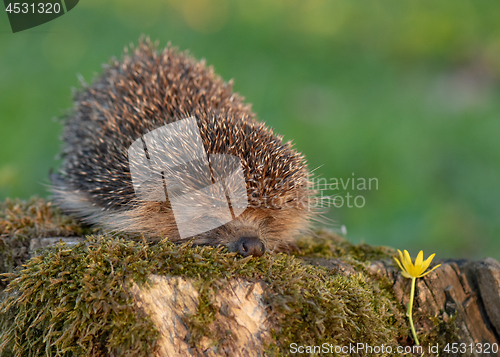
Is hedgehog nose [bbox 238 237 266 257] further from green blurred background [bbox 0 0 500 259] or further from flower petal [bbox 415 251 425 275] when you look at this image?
green blurred background [bbox 0 0 500 259]

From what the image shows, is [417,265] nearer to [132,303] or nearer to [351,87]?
[132,303]

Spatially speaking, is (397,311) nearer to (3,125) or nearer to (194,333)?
(194,333)

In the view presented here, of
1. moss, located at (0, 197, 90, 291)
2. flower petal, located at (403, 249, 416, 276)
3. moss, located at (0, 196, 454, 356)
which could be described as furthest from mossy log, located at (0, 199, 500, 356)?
moss, located at (0, 197, 90, 291)

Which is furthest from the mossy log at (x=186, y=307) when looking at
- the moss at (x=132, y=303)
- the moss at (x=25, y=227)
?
the moss at (x=25, y=227)

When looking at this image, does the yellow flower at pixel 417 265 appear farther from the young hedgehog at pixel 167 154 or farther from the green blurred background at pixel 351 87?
the green blurred background at pixel 351 87

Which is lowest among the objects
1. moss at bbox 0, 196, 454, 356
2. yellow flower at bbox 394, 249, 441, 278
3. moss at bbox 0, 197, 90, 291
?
yellow flower at bbox 394, 249, 441, 278

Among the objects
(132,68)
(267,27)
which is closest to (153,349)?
(132,68)

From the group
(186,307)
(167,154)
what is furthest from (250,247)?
(167,154)
